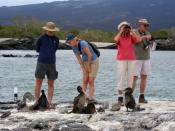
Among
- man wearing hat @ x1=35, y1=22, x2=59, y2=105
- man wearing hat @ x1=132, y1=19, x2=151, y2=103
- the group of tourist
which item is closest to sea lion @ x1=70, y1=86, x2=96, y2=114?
the group of tourist

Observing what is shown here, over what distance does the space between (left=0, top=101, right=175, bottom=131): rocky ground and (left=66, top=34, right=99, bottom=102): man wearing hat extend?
3.33 ft

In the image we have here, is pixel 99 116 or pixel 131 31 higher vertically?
pixel 131 31

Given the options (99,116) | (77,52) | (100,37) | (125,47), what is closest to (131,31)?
(125,47)

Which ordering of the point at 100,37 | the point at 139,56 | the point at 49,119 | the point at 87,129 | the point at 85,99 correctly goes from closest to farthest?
the point at 87,129
the point at 49,119
the point at 85,99
the point at 139,56
the point at 100,37

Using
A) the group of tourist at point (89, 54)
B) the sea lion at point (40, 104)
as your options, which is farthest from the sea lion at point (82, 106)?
the sea lion at point (40, 104)

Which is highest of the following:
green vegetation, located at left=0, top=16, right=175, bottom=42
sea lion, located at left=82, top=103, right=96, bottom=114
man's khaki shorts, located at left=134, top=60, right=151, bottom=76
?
green vegetation, located at left=0, top=16, right=175, bottom=42

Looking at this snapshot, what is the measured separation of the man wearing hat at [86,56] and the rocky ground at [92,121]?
101cm

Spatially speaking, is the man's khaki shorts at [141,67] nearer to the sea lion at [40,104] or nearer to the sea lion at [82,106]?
the sea lion at [82,106]

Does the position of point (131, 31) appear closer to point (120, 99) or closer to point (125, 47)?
point (125, 47)

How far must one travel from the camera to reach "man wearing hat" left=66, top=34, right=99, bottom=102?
14312mm

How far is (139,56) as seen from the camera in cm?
1516

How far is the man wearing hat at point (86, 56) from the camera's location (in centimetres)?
1431

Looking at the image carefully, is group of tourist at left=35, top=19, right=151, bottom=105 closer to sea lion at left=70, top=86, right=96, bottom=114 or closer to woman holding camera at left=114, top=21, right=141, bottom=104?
woman holding camera at left=114, top=21, right=141, bottom=104

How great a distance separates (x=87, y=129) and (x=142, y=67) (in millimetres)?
4103
